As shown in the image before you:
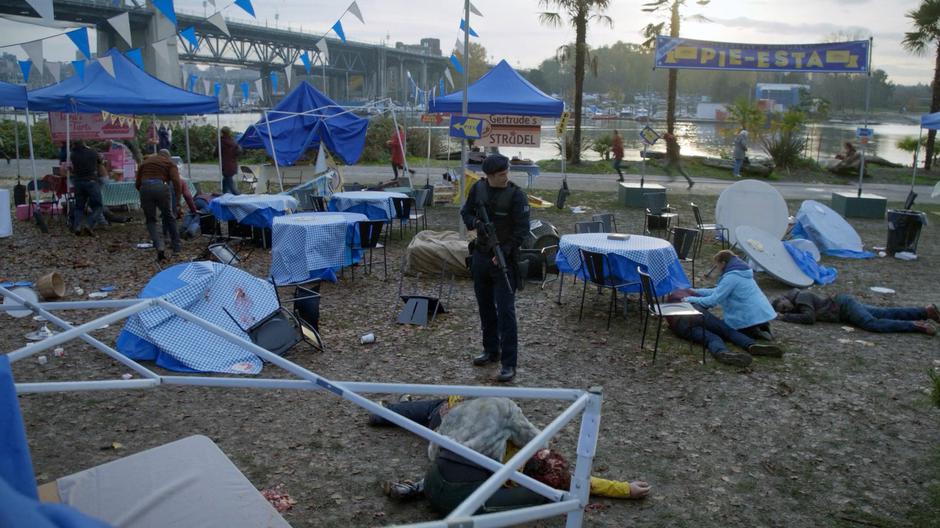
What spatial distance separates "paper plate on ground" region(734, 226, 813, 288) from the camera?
9977 mm

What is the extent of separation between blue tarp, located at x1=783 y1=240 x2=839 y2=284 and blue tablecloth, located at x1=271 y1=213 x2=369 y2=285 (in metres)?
6.46

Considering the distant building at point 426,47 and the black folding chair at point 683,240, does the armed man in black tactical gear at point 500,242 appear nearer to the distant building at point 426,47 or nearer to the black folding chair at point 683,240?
the black folding chair at point 683,240

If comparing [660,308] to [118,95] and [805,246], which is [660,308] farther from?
[118,95]

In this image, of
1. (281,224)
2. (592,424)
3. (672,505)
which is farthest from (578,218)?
(592,424)

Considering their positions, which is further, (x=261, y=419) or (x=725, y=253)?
(x=725, y=253)

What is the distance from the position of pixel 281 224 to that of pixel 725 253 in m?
5.47

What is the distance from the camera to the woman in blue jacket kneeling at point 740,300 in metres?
7.31

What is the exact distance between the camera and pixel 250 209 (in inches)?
449

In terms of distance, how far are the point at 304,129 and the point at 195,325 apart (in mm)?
10556

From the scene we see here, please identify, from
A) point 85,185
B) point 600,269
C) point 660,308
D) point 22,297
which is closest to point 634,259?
point 600,269

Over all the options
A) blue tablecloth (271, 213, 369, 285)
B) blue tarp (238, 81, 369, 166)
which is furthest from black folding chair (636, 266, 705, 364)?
blue tarp (238, 81, 369, 166)

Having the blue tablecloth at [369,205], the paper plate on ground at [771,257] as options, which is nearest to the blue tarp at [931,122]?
the paper plate on ground at [771,257]

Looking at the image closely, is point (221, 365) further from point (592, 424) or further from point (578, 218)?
point (578, 218)

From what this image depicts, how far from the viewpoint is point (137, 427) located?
17.3ft
